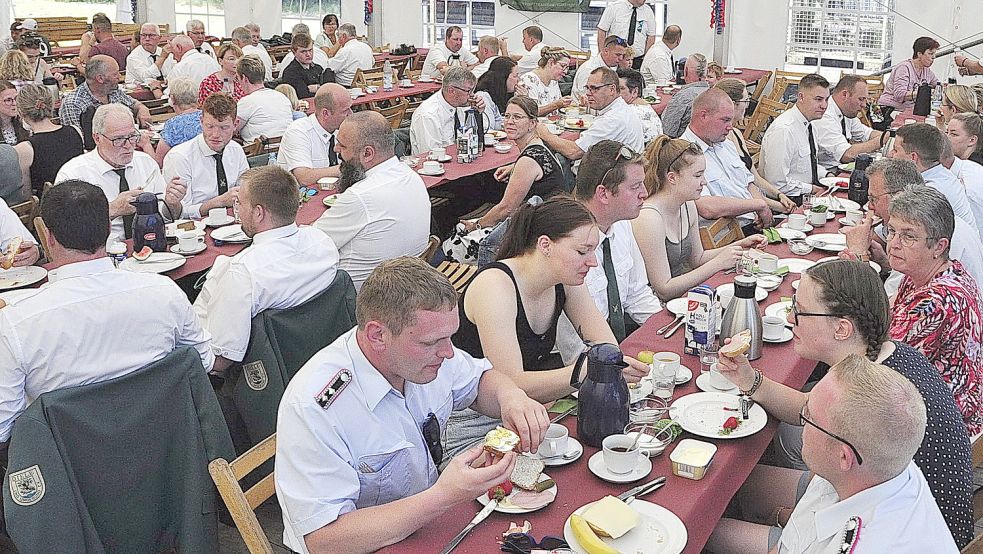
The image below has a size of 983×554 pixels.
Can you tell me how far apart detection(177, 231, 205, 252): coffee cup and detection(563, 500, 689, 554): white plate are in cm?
280

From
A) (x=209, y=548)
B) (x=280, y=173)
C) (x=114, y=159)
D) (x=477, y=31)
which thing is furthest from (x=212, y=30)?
(x=209, y=548)

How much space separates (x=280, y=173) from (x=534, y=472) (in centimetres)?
195

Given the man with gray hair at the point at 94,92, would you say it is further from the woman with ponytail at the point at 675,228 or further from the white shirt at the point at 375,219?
the woman with ponytail at the point at 675,228

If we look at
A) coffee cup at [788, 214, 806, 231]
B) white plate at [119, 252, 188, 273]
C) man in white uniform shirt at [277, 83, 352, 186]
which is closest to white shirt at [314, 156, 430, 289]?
white plate at [119, 252, 188, 273]

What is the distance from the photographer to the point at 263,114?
7.55 metres

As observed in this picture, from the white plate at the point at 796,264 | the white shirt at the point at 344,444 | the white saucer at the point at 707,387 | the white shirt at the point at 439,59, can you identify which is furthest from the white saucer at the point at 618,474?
the white shirt at the point at 439,59

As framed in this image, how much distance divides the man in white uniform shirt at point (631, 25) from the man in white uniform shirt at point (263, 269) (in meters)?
8.99

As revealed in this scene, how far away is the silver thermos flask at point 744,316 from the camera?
3.28 meters

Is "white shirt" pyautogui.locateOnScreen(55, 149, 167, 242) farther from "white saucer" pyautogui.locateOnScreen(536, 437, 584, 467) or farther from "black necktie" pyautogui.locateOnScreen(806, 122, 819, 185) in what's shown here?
"black necktie" pyautogui.locateOnScreen(806, 122, 819, 185)

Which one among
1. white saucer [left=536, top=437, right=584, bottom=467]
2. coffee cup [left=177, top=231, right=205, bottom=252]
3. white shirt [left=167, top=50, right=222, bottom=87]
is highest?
white shirt [left=167, top=50, right=222, bottom=87]

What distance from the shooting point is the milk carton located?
3.29m

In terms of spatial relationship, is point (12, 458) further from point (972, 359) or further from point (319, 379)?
point (972, 359)

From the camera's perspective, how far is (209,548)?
3104 millimetres

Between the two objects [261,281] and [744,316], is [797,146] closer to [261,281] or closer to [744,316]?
[744,316]
